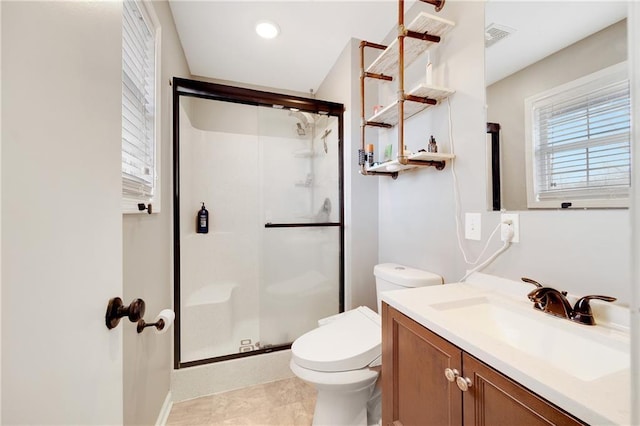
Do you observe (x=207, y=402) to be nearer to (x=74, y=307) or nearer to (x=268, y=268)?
(x=268, y=268)

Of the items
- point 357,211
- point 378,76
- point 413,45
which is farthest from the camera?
point 357,211

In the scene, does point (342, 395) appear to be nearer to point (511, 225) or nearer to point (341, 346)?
point (341, 346)

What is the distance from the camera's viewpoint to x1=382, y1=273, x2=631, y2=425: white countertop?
1.50 ft

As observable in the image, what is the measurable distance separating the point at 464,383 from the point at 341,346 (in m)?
0.75

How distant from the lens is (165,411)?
1.53m

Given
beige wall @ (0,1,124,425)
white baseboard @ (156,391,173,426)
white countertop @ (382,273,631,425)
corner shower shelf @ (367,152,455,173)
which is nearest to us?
beige wall @ (0,1,124,425)

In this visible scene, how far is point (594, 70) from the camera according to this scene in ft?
2.64

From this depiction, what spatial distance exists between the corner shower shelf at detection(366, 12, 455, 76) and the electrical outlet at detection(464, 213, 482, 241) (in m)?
0.93

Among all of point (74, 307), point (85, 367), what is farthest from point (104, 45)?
point (85, 367)

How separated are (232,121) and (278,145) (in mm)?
492

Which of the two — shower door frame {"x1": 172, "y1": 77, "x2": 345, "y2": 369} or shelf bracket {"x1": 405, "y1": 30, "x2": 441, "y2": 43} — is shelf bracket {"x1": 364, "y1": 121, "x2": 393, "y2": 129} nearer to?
shower door frame {"x1": 172, "y1": 77, "x2": 345, "y2": 369}

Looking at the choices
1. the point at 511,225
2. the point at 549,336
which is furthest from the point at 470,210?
the point at 549,336

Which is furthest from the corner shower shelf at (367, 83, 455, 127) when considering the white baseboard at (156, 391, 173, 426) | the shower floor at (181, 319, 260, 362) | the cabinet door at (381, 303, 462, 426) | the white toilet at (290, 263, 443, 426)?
the white baseboard at (156, 391, 173, 426)

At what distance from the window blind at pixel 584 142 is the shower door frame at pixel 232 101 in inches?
51.0
